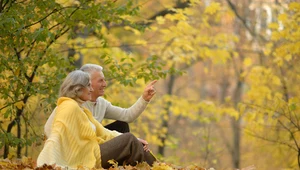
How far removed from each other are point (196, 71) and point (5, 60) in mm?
27031

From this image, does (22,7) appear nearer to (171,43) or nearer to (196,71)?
(171,43)

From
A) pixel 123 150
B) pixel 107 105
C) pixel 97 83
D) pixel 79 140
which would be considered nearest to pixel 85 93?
pixel 79 140

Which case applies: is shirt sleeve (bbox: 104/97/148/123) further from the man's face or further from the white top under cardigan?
the man's face

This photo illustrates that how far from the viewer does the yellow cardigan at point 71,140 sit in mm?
4891

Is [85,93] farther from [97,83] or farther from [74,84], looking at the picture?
[97,83]

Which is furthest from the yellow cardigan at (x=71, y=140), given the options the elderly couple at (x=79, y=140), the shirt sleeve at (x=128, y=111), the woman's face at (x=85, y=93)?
the shirt sleeve at (x=128, y=111)

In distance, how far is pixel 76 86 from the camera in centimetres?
514

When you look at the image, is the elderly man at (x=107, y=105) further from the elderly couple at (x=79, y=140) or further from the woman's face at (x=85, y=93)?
the woman's face at (x=85, y=93)

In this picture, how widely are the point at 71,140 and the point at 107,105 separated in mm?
1377

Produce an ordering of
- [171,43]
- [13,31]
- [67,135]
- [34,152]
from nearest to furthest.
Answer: [67,135] < [13,31] < [34,152] < [171,43]

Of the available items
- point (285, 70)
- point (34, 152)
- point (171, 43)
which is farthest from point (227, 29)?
point (34, 152)

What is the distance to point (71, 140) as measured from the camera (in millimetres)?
5074

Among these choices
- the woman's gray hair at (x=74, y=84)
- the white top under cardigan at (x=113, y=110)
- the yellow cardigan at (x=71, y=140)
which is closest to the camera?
the yellow cardigan at (x=71, y=140)

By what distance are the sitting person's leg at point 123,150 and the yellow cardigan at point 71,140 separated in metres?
0.06
